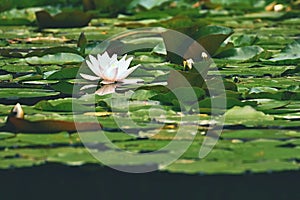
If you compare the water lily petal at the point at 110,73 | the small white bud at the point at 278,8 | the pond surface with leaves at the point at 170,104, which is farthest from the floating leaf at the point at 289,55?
the small white bud at the point at 278,8

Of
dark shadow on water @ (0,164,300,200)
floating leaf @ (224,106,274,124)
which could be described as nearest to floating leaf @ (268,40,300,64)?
floating leaf @ (224,106,274,124)

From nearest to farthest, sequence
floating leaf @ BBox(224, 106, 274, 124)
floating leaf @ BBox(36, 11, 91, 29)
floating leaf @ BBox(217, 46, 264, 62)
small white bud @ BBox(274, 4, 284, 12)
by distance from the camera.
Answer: floating leaf @ BBox(224, 106, 274, 124), floating leaf @ BBox(217, 46, 264, 62), floating leaf @ BBox(36, 11, 91, 29), small white bud @ BBox(274, 4, 284, 12)

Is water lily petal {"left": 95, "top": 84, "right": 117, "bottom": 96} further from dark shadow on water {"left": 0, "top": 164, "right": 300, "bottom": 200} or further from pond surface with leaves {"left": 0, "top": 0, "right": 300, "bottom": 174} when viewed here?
dark shadow on water {"left": 0, "top": 164, "right": 300, "bottom": 200}

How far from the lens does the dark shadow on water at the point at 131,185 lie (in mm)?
A: 1750

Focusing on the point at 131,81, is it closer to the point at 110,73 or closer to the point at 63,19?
the point at 110,73

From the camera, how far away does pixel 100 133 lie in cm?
213

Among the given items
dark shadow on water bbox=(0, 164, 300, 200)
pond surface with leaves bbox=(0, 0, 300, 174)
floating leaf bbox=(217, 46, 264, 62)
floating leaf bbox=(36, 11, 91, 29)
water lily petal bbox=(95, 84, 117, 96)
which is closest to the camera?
dark shadow on water bbox=(0, 164, 300, 200)

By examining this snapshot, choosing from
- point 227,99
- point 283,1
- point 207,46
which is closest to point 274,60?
point 207,46

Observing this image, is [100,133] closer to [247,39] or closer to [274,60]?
[274,60]

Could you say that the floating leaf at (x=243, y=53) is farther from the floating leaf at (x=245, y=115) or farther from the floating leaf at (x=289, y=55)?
the floating leaf at (x=245, y=115)

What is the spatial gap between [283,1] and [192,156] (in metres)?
4.38

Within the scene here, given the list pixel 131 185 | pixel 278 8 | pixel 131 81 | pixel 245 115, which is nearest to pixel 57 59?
pixel 131 81

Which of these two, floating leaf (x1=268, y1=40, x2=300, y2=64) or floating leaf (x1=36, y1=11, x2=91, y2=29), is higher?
floating leaf (x1=268, y1=40, x2=300, y2=64)

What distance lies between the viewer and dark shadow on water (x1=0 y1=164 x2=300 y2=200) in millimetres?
1750
